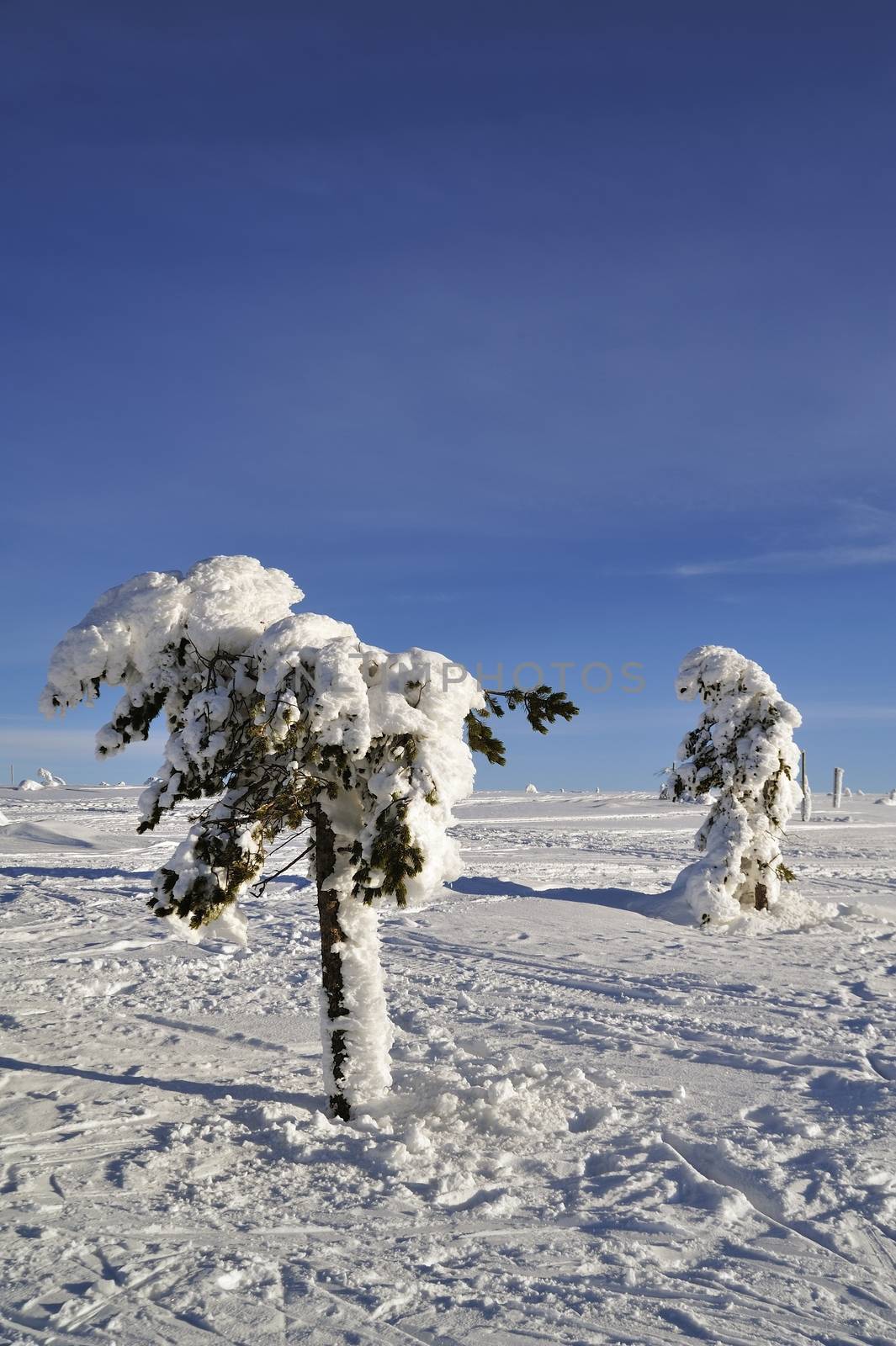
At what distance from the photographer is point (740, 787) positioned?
17.0 m

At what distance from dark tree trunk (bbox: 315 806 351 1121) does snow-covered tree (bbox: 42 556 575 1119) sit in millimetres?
12

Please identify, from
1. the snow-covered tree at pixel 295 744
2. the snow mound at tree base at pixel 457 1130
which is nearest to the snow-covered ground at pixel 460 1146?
the snow mound at tree base at pixel 457 1130

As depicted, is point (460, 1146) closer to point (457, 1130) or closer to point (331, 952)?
point (457, 1130)

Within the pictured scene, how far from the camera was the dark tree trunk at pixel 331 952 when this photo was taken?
7.12 meters

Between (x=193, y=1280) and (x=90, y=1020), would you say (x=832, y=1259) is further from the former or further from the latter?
(x=90, y=1020)

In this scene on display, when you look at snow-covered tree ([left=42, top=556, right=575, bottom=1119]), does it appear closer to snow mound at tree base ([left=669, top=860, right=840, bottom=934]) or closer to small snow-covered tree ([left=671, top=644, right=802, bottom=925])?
snow mound at tree base ([left=669, top=860, right=840, bottom=934])

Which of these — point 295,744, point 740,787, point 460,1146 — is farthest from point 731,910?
point 295,744

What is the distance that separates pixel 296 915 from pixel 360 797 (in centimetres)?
970

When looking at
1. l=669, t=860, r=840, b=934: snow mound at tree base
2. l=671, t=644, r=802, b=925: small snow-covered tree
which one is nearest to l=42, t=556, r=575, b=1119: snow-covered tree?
l=669, t=860, r=840, b=934: snow mound at tree base

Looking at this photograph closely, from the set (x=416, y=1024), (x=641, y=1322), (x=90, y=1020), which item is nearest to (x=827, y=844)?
(x=416, y=1024)

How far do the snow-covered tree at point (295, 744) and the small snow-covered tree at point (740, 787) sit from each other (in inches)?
411

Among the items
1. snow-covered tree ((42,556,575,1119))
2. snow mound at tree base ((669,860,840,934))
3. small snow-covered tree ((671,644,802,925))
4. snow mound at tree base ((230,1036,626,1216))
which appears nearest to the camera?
snow mound at tree base ((230,1036,626,1216))

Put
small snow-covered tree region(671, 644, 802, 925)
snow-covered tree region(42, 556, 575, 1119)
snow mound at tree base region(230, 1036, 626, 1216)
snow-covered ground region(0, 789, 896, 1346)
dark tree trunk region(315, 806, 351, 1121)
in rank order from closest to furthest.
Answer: snow-covered ground region(0, 789, 896, 1346) → snow mound at tree base region(230, 1036, 626, 1216) → snow-covered tree region(42, 556, 575, 1119) → dark tree trunk region(315, 806, 351, 1121) → small snow-covered tree region(671, 644, 802, 925)

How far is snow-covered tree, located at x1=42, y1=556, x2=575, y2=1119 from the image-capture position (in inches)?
252
